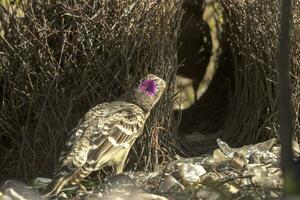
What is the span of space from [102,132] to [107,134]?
0.04 meters

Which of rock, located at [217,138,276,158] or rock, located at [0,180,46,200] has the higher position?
rock, located at [217,138,276,158]

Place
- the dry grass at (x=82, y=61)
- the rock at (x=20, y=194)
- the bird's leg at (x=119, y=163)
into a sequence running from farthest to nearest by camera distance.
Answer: the dry grass at (x=82, y=61), the bird's leg at (x=119, y=163), the rock at (x=20, y=194)

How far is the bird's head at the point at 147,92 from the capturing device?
4.68 metres

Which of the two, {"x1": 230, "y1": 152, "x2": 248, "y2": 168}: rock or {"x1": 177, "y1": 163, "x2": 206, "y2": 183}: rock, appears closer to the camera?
{"x1": 177, "y1": 163, "x2": 206, "y2": 183}: rock

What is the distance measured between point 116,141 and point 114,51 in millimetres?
877

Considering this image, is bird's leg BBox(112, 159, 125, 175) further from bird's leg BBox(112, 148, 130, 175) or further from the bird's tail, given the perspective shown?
the bird's tail

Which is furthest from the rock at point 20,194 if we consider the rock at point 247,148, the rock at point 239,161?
the rock at point 247,148

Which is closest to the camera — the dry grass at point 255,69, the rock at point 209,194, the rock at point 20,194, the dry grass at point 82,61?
the rock at point 209,194

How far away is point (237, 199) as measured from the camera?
3533 mm

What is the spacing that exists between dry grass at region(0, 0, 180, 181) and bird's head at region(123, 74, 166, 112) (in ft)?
0.84

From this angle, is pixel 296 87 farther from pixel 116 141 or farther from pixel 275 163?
pixel 116 141

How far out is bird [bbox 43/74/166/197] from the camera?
4121 millimetres

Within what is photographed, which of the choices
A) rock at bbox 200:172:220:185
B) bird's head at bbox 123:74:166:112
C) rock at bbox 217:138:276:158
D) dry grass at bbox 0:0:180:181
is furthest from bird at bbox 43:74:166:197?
rock at bbox 200:172:220:185

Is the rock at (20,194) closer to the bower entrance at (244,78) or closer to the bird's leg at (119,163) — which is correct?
the bird's leg at (119,163)
